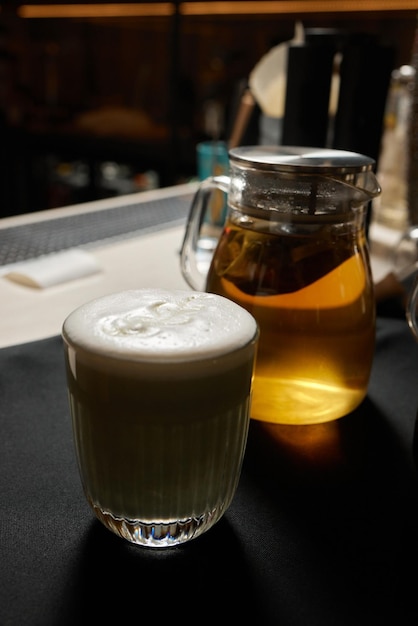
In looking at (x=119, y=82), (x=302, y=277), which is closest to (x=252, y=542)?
(x=302, y=277)

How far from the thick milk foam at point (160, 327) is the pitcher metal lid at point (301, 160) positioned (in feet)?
0.36

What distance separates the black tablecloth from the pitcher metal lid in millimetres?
201

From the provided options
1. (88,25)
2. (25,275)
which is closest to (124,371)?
(25,275)

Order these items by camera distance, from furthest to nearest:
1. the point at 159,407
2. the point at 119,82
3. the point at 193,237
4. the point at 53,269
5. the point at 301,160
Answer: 1. the point at 119,82
2. the point at 53,269
3. the point at 193,237
4. the point at 301,160
5. the point at 159,407

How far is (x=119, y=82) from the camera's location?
2789 millimetres

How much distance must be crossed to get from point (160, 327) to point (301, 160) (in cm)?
18

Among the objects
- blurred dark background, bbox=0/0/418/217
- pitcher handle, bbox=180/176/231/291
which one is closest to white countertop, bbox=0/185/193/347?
pitcher handle, bbox=180/176/231/291

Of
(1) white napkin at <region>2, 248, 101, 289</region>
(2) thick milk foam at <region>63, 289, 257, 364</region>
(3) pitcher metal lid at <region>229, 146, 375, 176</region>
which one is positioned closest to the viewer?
(2) thick milk foam at <region>63, 289, 257, 364</region>

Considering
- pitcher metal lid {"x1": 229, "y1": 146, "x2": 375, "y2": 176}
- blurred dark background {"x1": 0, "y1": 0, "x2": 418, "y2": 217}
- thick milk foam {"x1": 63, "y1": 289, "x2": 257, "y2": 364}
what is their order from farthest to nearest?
blurred dark background {"x1": 0, "y1": 0, "x2": 418, "y2": 217} < pitcher metal lid {"x1": 229, "y1": 146, "x2": 375, "y2": 176} < thick milk foam {"x1": 63, "y1": 289, "x2": 257, "y2": 364}

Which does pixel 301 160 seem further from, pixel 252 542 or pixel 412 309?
pixel 252 542

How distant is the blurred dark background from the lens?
208 centimetres

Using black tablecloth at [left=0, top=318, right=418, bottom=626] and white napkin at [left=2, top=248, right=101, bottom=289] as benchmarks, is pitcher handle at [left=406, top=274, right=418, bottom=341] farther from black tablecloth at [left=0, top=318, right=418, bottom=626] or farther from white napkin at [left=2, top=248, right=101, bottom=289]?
white napkin at [left=2, top=248, right=101, bottom=289]

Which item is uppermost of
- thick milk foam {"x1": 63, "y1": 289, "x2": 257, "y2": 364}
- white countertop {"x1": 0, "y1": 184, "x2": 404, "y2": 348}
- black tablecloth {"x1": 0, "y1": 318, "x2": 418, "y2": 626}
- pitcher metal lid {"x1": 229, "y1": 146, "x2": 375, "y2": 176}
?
pitcher metal lid {"x1": 229, "y1": 146, "x2": 375, "y2": 176}

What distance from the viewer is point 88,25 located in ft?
9.04
